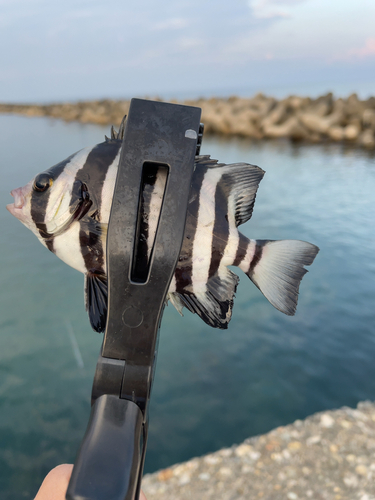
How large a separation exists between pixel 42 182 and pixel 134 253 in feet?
0.81

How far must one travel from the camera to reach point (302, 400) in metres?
3.19

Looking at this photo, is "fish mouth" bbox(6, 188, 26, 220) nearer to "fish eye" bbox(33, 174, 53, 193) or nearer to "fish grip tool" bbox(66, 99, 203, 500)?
"fish eye" bbox(33, 174, 53, 193)

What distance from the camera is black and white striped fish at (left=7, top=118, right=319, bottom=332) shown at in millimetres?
641

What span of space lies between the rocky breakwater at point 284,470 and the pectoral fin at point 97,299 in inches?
85.7

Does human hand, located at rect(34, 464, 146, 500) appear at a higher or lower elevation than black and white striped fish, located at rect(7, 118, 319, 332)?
lower

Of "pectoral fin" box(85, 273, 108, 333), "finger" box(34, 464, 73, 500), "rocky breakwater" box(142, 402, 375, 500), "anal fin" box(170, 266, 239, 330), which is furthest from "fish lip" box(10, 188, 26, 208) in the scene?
"rocky breakwater" box(142, 402, 375, 500)

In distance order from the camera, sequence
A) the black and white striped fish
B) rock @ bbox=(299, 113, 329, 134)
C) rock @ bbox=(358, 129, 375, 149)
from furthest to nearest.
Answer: rock @ bbox=(299, 113, 329, 134), rock @ bbox=(358, 129, 375, 149), the black and white striped fish

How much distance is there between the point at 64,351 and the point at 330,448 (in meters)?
2.56

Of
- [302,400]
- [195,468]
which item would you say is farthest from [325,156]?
[195,468]

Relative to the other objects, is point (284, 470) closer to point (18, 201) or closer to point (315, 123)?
point (18, 201)

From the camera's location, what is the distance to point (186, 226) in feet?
2.09

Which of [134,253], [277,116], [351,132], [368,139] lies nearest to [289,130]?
[277,116]

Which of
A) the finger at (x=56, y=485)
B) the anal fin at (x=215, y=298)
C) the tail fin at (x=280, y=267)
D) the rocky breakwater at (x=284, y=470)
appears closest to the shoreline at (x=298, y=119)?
the rocky breakwater at (x=284, y=470)

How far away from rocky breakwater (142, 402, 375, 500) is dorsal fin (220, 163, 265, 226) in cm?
226
